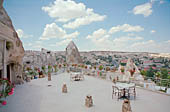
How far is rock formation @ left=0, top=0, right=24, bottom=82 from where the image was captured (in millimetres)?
6972

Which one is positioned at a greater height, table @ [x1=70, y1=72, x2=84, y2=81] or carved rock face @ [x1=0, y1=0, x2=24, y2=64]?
carved rock face @ [x1=0, y1=0, x2=24, y2=64]

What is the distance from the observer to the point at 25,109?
5035 mm

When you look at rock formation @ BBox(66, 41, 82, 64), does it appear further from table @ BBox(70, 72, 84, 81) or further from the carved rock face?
the carved rock face

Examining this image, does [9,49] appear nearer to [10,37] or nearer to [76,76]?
[10,37]

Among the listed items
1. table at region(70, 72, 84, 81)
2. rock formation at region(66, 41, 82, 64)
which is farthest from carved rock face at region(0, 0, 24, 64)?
rock formation at region(66, 41, 82, 64)

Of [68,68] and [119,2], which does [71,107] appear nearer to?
[119,2]

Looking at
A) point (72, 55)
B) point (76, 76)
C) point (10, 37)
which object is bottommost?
point (76, 76)

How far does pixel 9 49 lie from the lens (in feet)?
27.0

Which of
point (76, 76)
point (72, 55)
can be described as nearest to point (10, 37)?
point (76, 76)

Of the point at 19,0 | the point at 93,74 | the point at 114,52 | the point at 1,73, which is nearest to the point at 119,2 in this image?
the point at 93,74

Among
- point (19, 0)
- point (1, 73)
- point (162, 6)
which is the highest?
point (19, 0)

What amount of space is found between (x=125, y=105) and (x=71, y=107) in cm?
228

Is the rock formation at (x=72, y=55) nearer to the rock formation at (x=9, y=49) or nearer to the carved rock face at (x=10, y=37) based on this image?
the rock formation at (x=9, y=49)

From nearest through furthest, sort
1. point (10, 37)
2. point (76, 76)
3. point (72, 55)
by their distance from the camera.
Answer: point (10, 37) < point (76, 76) < point (72, 55)
